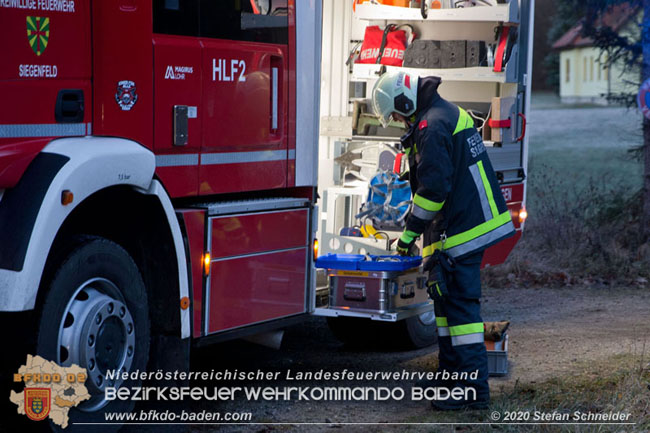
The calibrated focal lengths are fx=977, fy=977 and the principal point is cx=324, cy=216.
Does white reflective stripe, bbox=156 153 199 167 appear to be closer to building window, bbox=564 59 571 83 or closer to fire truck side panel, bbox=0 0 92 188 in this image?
fire truck side panel, bbox=0 0 92 188

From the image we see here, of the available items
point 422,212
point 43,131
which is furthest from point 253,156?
point 43,131

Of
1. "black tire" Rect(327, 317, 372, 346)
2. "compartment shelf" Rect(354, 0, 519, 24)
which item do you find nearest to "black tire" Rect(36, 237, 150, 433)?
"black tire" Rect(327, 317, 372, 346)

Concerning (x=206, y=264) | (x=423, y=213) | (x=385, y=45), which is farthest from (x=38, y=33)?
(x=385, y=45)

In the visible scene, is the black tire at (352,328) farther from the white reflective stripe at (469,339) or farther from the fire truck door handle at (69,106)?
the fire truck door handle at (69,106)

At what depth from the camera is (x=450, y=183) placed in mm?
5457

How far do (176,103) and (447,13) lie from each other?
293cm

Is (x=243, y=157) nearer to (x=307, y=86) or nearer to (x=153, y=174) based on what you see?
(x=307, y=86)

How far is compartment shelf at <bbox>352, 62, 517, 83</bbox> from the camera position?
7055mm

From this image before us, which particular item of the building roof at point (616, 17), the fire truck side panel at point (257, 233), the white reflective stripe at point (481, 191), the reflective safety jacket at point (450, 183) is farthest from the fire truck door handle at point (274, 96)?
the building roof at point (616, 17)

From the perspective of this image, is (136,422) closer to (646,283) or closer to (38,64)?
(38,64)

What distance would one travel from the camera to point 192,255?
484 cm

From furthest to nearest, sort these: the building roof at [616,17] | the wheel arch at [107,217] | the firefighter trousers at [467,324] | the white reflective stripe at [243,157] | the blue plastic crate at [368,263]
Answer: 1. the building roof at [616,17]
2. the blue plastic crate at [368,263]
3. the firefighter trousers at [467,324]
4. the white reflective stripe at [243,157]
5. the wheel arch at [107,217]

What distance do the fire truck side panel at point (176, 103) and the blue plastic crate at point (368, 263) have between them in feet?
5.38

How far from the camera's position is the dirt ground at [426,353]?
17.9 ft
